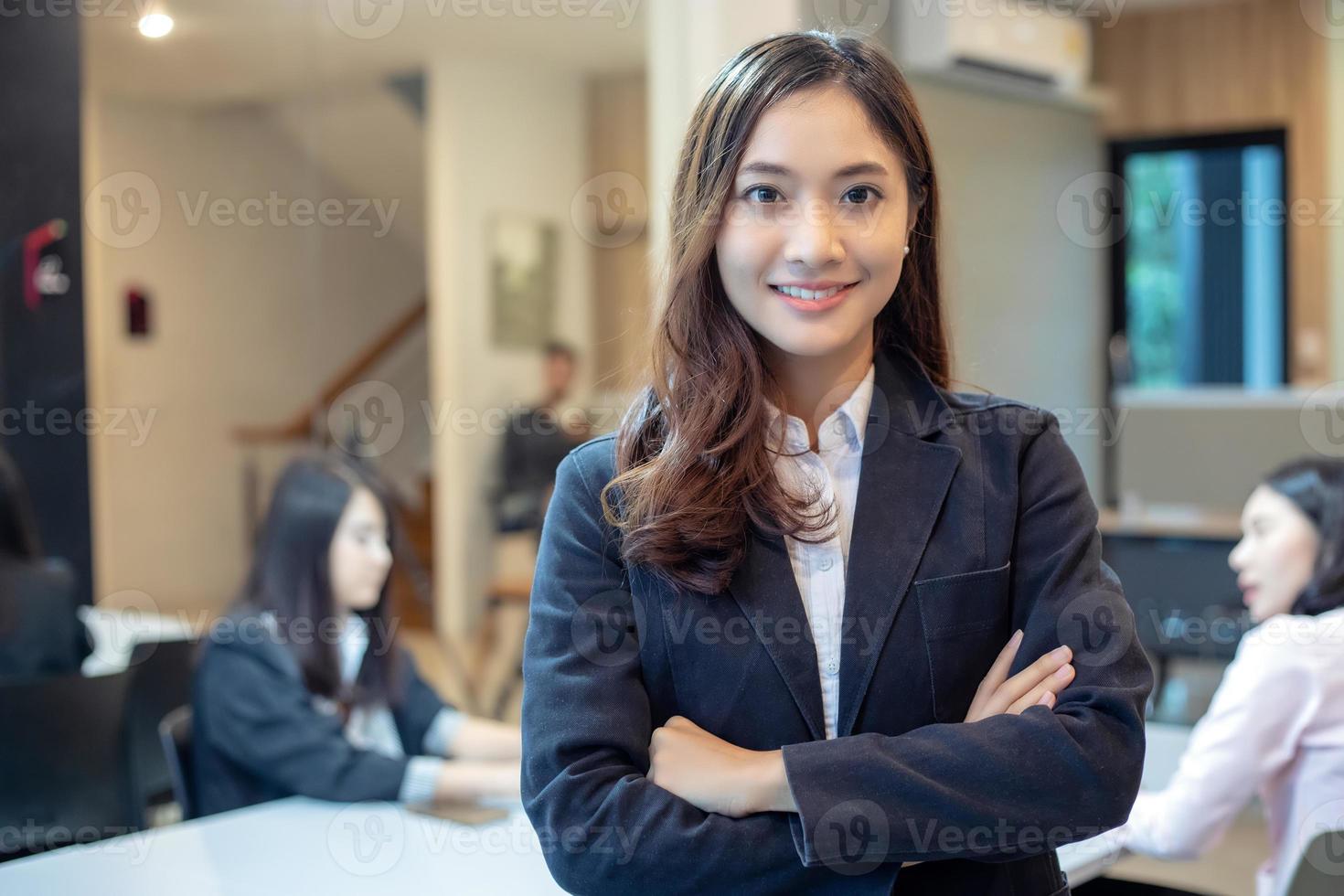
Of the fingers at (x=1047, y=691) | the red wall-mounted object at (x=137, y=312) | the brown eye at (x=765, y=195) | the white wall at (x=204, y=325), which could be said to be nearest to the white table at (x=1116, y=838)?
the fingers at (x=1047, y=691)

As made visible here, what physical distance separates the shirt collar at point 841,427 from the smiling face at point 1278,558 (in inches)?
46.4

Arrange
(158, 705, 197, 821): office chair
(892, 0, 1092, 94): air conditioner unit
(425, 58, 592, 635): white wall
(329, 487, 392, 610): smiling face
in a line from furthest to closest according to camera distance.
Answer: (892, 0, 1092, 94): air conditioner unit → (425, 58, 592, 635): white wall → (329, 487, 392, 610): smiling face → (158, 705, 197, 821): office chair

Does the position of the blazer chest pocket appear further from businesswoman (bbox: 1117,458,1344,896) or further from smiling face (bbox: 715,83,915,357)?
businesswoman (bbox: 1117,458,1344,896)

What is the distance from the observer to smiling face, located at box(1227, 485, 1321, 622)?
7.48 feet

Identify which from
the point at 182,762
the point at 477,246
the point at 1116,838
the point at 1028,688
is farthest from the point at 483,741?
the point at 477,246

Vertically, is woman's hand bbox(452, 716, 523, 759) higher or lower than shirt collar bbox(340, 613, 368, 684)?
lower

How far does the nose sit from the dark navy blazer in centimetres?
19

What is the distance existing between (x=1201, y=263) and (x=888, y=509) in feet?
22.4

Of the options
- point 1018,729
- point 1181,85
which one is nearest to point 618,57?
point 1018,729

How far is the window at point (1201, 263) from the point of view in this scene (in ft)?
23.7

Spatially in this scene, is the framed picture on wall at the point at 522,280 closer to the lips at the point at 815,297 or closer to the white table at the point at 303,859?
the white table at the point at 303,859

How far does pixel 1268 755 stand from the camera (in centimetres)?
197

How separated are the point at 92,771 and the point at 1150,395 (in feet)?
12.6

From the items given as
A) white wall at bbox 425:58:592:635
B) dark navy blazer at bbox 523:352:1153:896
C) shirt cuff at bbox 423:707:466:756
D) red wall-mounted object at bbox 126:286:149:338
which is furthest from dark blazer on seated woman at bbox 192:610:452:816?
white wall at bbox 425:58:592:635
